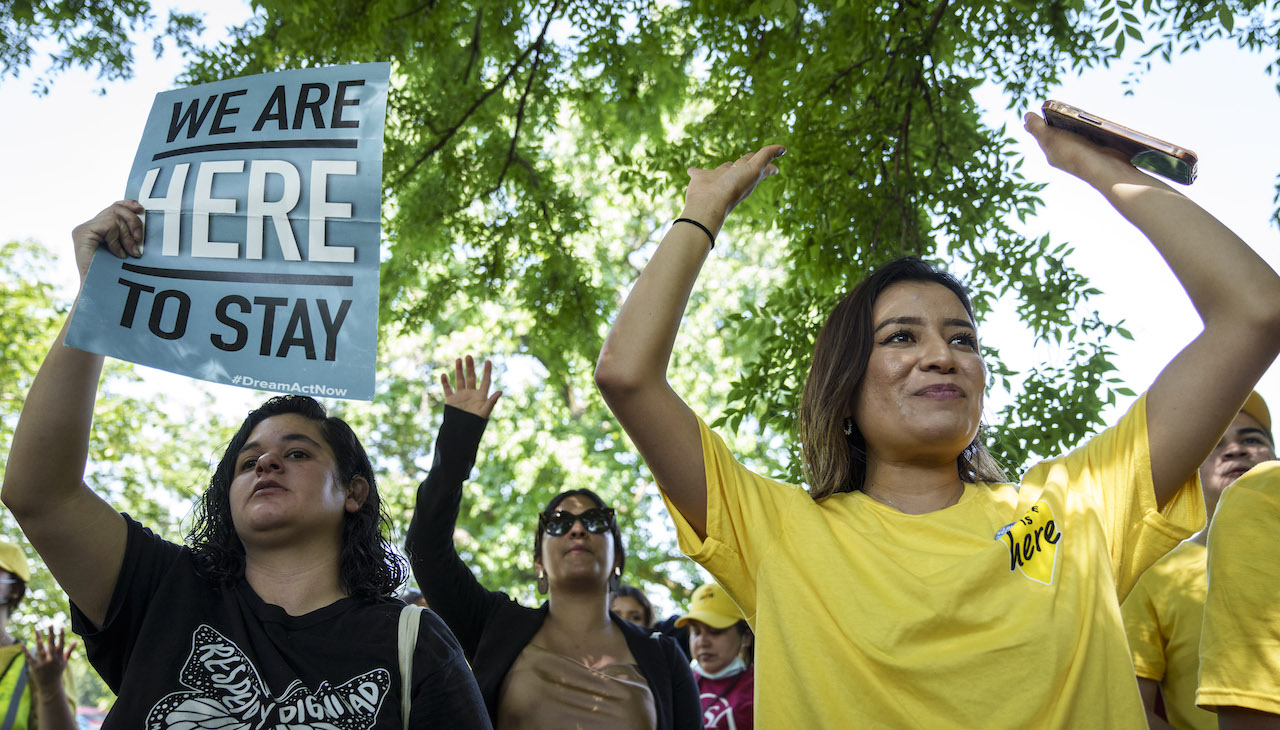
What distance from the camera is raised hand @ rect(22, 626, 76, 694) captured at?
3370 mm

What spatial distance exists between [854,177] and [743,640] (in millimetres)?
2515

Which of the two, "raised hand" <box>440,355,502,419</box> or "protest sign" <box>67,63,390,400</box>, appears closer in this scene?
"protest sign" <box>67,63,390,400</box>

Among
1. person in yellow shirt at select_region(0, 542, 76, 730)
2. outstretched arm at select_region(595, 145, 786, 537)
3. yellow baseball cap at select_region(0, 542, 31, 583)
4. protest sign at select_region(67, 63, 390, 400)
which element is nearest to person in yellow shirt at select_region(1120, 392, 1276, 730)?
outstretched arm at select_region(595, 145, 786, 537)

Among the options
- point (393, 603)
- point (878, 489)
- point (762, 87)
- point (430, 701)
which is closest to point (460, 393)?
point (393, 603)

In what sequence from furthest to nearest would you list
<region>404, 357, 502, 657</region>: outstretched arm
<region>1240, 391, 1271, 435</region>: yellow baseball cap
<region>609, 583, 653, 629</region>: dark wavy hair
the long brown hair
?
<region>609, 583, 653, 629</region>: dark wavy hair → <region>1240, 391, 1271, 435</region>: yellow baseball cap → <region>404, 357, 502, 657</region>: outstretched arm → the long brown hair

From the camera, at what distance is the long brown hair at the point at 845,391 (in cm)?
218

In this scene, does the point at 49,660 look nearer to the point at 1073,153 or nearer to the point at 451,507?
the point at 451,507

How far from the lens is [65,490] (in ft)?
7.02

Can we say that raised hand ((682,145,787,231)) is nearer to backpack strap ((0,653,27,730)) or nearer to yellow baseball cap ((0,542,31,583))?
backpack strap ((0,653,27,730))

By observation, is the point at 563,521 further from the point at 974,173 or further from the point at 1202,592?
→ the point at 974,173

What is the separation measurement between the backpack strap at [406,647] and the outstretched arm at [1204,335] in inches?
61.6

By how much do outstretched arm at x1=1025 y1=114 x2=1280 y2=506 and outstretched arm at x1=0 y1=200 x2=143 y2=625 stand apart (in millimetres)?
2128

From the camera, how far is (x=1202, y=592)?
2932 millimetres

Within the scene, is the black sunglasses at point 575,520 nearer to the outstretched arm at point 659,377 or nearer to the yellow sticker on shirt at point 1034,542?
the outstretched arm at point 659,377
